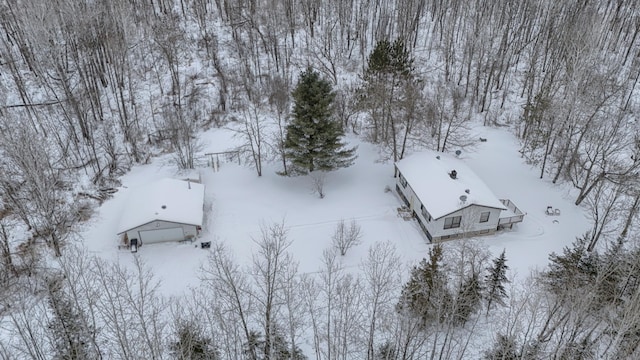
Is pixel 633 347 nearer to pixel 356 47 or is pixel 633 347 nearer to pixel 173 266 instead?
pixel 173 266

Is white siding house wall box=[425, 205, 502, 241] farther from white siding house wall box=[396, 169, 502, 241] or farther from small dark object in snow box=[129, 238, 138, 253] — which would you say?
small dark object in snow box=[129, 238, 138, 253]

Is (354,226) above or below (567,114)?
below

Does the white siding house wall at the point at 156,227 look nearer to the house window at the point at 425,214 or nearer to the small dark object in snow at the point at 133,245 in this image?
the small dark object in snow at the point at 133,245

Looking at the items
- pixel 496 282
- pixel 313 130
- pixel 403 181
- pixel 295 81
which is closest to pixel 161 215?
pixel 313 130

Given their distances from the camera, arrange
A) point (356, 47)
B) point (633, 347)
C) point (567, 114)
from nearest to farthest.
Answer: point (633, 347), point (567, 114), point (356, 47)

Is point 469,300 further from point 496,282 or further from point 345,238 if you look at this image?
point 345,238

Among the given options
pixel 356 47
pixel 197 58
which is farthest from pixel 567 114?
pixel 197 58

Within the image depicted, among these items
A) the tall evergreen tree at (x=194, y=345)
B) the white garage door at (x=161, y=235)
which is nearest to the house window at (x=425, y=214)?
the tall evergreen tree at (x=194, y=345)
